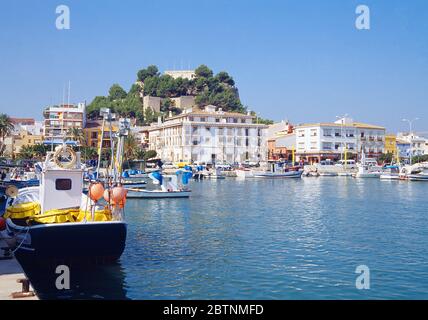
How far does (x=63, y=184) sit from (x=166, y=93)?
143 meters

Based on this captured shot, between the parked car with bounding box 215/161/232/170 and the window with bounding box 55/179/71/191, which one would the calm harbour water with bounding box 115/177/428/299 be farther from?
the parked car with bounding box 215/161/232/170

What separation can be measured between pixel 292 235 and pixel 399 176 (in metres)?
74.4

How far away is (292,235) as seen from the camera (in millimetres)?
28547

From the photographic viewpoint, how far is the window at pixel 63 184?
2025cm

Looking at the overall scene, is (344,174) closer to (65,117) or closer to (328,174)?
(328,174)

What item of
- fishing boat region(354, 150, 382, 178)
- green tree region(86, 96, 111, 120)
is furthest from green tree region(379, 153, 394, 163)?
green tree region(86, 96, 111, 120)

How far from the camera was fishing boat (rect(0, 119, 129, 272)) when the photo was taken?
1788 centimetres

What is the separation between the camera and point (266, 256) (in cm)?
2259

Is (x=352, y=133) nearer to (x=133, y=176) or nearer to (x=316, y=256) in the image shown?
(x=133, y=176)

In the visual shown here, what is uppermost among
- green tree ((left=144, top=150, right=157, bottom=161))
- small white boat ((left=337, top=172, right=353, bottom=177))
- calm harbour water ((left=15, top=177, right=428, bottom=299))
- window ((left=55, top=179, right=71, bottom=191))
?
green tree ((left=144, top=150, right=157, bottom=161))

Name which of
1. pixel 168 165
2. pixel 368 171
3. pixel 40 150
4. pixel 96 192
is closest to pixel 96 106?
pixel 168 165

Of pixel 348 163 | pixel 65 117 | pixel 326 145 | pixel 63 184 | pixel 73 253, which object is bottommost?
pixel 73 253

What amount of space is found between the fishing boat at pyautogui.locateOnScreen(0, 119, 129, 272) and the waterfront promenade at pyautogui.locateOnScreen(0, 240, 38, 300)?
19.5 inches
